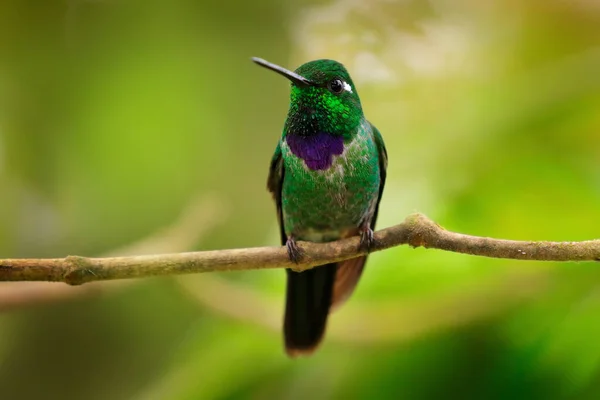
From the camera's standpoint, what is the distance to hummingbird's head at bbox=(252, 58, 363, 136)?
1906 millimetres

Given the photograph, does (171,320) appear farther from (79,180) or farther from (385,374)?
(385,374)

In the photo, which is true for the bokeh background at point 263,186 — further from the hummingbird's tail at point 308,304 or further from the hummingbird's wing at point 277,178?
the hummingbird's wing at point 277,178

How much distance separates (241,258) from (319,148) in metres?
0.58

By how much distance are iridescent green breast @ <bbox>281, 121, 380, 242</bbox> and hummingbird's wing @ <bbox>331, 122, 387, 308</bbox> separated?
0.04 m

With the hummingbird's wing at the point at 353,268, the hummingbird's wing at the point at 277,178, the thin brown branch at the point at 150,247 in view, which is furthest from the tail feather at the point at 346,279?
the thin brown branch at the point at 150,247

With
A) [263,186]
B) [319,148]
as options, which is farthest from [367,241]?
[263,186]

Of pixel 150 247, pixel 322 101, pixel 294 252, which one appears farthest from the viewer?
pixel 150 247

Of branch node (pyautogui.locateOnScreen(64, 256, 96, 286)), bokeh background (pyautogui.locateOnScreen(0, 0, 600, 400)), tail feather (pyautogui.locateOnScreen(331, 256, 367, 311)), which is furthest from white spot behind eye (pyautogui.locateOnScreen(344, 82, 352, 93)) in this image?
branch node (pyautogui.locateOnScreen(64, 256, 96, 286))

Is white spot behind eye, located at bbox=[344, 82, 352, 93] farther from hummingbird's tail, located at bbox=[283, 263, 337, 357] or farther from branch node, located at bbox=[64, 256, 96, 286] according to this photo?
branch node, located at bbox=[64, 256, 96, 286]

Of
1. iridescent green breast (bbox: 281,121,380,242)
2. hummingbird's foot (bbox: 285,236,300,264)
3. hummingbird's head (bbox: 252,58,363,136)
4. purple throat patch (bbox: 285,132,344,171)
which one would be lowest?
hummingbird's foot (bbox: 285,236,300,264)

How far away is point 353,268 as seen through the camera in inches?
85.7

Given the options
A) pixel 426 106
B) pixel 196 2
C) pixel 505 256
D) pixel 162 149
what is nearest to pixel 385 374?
pixel 505 256

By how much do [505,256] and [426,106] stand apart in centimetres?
188

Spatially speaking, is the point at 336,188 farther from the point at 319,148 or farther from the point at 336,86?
the point at 336,86
